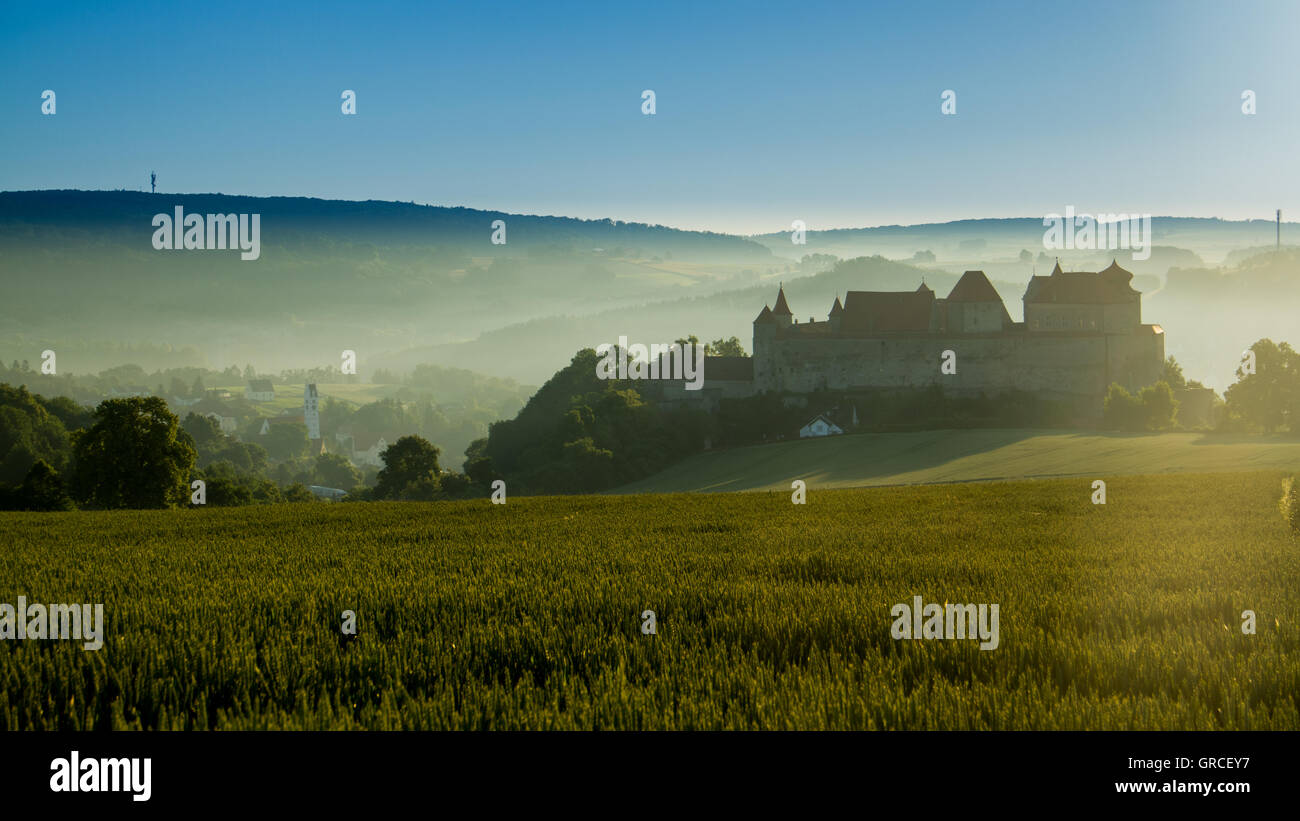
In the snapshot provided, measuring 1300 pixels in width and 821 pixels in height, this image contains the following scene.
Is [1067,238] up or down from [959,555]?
up

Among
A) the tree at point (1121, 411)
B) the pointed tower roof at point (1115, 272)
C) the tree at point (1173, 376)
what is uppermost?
the pointed tower roof at point (1115, 272)

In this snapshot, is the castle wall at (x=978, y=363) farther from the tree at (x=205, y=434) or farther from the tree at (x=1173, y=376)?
the tree at (x=205, y=434)

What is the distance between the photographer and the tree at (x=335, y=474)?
168 m

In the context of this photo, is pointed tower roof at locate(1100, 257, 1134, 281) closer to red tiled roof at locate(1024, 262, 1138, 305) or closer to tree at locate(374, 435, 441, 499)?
red tiled roof at locate(1024, 262, 1138, 305)

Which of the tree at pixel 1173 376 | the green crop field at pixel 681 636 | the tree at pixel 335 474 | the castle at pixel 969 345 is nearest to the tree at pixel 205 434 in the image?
the tree at pixel 335 474

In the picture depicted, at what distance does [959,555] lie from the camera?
14.7 m

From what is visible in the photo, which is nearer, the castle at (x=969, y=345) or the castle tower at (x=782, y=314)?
the castle at (x=969, y=345)

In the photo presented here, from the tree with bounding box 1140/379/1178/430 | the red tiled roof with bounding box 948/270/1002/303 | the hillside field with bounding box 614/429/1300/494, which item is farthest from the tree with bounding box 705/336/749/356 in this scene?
the tree with bounding box 1140/379/1178/430

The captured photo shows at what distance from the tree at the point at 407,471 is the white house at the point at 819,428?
43.3 m

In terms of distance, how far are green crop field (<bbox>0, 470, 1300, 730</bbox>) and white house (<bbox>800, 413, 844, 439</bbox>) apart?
8083cm

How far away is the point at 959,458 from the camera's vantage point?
7306 centimetres
